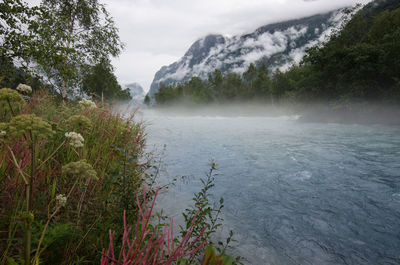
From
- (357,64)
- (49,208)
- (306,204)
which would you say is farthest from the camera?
(357,64)

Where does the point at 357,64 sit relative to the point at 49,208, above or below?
above

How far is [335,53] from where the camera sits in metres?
31.0

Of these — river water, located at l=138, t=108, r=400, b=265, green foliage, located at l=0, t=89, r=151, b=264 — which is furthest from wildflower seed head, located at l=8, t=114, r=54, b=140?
river water, located at l=138, t=108, r=400, b=265

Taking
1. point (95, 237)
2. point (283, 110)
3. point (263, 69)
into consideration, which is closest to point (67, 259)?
point (95, 237)

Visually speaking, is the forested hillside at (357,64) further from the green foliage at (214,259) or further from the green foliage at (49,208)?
the green foliage at (214,259)

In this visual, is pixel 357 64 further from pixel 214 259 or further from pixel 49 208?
pixel 214 259

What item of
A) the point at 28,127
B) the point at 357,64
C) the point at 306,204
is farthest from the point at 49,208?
the point at 357,64

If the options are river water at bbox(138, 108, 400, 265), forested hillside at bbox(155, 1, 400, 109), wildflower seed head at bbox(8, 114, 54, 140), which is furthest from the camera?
forested hillside at bbox(155, 1, 400, 109)

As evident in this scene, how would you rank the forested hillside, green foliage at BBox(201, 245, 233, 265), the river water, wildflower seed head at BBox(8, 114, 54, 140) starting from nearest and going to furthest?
green foliage at BBox(201, 245, 233, 265)
wildflower seed head at BBox(8, 114, 54, 140)
the river water
the forested hillside

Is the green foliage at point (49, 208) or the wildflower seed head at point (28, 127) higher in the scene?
the wildflower seed head at point (28, 127)

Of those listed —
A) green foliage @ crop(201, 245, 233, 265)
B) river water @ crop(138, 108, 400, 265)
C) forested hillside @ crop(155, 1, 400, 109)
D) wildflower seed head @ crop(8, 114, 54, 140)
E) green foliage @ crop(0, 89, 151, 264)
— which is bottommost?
river water @ crop(138, 108, 400, 265)

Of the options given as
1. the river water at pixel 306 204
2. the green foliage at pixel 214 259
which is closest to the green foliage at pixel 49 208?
the green foliage at pixel 214 259

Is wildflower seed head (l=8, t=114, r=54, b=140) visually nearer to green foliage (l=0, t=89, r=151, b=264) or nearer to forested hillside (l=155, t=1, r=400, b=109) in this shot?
green foliage (l=0, t=89, r=151, b=264)

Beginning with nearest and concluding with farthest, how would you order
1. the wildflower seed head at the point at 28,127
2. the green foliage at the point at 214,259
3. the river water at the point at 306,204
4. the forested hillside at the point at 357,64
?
1. the green foliage at the point at 214,259
2. the wildflower seed head at the point at 28,127
3. the river water at the point at 306,204
4. the forested hillside at the point at 357,64
